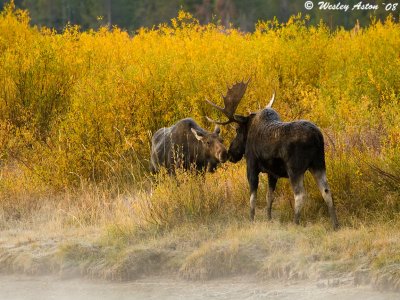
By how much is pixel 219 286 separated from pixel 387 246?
1.80 meters

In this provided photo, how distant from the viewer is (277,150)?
412 inches

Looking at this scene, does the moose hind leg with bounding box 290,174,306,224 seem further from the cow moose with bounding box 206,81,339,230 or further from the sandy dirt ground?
the sandy dirt ground

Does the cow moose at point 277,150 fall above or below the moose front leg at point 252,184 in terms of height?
above

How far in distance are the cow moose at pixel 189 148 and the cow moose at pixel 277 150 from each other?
686mm

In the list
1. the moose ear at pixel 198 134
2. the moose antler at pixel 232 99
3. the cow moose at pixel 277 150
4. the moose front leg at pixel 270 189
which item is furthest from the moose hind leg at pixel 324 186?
the moose ear at pixel 198 134

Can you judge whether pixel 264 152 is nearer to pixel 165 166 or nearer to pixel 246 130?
pixel 246 130

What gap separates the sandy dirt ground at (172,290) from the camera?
9297 millimetres

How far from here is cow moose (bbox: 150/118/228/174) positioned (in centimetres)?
1229

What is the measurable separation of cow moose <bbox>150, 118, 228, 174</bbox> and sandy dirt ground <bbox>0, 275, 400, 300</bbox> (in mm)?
2341

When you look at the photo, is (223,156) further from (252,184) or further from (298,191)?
(298,191)

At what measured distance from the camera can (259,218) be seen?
37.1ft

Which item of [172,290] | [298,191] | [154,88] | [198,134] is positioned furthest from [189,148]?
[154,88]

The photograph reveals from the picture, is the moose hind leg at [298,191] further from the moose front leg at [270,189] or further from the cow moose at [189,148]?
the cow moose at [189,148]

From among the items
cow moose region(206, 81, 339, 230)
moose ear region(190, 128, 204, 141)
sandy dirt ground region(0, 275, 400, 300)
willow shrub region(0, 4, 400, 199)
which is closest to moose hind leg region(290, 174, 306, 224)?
cow moose region(206, 81, 339, 230)
